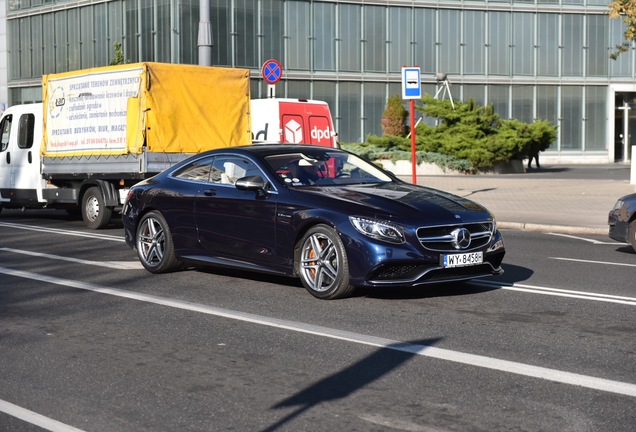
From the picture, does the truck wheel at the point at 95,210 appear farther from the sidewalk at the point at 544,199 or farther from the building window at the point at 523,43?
the building window at the point at 523,43

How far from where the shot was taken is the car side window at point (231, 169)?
424 inches

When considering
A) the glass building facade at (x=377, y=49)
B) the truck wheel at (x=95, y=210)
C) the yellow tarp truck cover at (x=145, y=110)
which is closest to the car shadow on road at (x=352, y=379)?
the yellow tarp truck cover at (x=145, y=110)

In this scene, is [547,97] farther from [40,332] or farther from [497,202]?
[40,332]

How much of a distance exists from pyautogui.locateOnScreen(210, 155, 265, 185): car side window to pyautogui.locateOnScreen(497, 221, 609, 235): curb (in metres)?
8.74

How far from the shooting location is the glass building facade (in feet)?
155

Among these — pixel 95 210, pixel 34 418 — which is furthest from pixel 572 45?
pixel 34 418

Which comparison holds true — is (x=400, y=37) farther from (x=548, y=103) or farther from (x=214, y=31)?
(x=214, y=31)

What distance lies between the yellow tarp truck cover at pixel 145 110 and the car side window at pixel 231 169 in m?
6.07

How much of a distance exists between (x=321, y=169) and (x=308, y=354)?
373 centimetres

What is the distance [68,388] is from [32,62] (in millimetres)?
49581

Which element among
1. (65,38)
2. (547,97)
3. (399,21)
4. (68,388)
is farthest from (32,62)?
(68,388)

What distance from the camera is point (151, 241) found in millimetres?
11742

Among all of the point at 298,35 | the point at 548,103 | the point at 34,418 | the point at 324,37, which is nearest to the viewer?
the point at 34,418

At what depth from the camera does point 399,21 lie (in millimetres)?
50812
